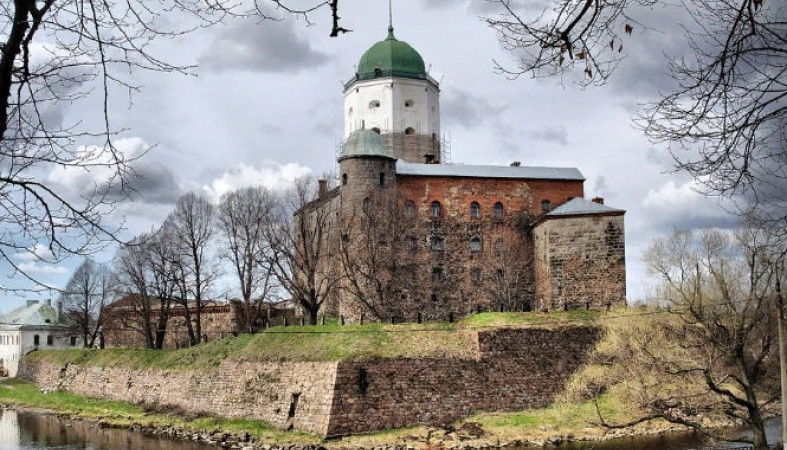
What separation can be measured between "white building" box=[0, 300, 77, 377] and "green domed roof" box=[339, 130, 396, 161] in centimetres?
3377

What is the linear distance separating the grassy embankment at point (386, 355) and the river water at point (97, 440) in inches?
47.3

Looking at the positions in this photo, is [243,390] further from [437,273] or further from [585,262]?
[585,262]

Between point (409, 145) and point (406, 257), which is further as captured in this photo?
point (409, 145)

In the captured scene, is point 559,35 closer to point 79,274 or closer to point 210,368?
point 210,368

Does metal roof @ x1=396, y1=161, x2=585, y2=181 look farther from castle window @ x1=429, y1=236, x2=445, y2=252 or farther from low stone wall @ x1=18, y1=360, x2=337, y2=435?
low stone wall @ x1=18, y1=360, x2=337, y2=435

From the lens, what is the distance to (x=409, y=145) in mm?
48250

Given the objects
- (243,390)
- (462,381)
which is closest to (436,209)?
(462,381)

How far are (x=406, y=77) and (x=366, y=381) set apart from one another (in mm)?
25144

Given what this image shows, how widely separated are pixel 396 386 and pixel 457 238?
1413 centimetres

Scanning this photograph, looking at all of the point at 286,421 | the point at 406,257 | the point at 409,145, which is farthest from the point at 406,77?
the point at 286,421

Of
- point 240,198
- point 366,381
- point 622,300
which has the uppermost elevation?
point 240,198

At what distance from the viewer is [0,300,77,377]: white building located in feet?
202

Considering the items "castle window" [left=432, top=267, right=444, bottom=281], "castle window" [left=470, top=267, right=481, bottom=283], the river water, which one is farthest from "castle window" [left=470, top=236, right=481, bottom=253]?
the river water

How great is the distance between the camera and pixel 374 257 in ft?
125
